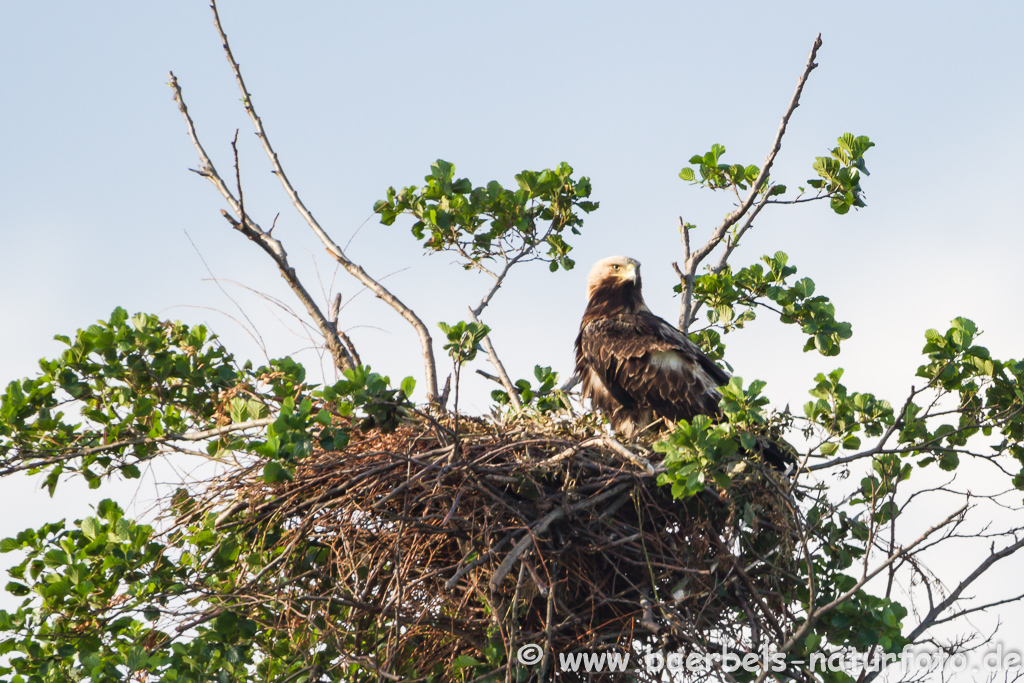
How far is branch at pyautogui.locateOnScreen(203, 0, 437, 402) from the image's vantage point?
20.5 ft

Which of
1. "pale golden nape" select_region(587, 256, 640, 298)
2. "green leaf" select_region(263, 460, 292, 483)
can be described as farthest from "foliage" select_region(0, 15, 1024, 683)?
"pale golden nape" select_region(587, 256, 640, 298)

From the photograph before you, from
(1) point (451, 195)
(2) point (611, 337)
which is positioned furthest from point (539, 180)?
(2) point (611, 337)

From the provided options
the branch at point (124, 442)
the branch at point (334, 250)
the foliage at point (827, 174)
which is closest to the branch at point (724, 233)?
the foliage at point (827, 174)

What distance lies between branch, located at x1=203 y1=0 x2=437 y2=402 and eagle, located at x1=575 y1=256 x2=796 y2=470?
1412 mm

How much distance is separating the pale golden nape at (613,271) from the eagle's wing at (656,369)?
0.82m

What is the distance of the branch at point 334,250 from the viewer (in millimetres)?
6246

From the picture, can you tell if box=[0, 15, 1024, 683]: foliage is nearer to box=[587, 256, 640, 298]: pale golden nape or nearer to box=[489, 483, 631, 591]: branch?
box=[489, 483, 631, 591]: branch

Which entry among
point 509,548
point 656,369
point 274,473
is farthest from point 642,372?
point 274,473

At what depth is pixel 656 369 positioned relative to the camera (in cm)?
681

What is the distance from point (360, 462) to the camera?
197 inches

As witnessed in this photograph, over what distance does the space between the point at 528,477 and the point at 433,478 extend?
0.49m

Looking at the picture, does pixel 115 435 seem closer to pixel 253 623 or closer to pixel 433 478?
pixel 253 623

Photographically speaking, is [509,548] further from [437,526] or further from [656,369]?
[656,369]

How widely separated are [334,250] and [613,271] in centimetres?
252
